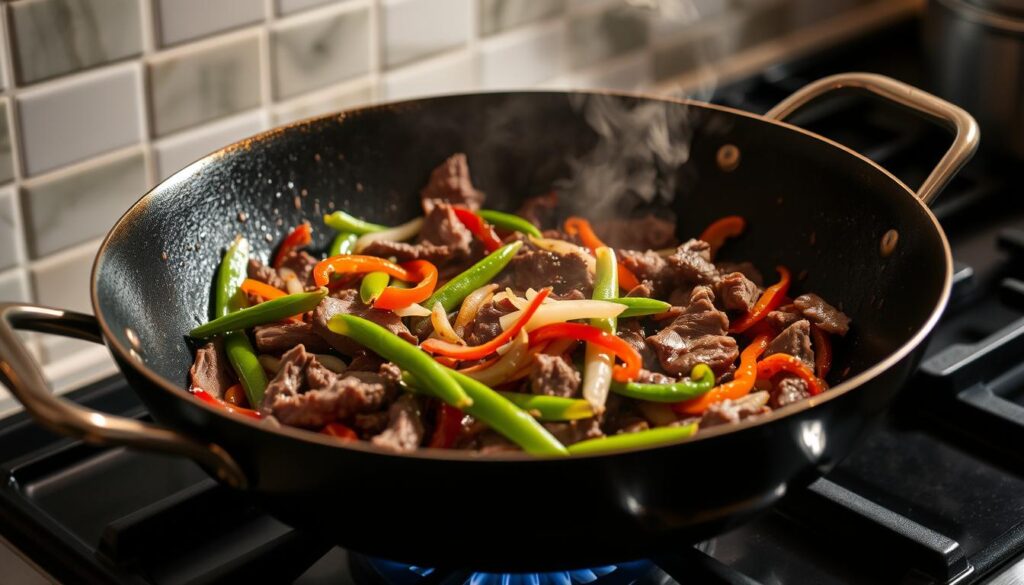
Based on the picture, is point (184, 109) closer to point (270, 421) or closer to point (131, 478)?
point (131, 478)

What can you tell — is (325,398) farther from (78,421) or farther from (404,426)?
(78,421)

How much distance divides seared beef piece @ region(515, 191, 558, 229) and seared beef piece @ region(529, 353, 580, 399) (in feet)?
1.60

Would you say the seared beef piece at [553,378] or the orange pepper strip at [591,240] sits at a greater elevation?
the seared beef piece at [553,378]

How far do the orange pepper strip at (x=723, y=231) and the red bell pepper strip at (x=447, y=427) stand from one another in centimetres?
55

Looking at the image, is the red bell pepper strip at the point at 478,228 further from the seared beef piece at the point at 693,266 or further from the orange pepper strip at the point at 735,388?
the orange pepper strip at the point at 735,388

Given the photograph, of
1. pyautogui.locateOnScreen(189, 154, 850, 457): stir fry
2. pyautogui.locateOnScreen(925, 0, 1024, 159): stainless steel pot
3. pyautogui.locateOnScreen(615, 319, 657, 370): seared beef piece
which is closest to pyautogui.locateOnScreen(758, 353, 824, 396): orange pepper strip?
pyautogui.locateOnScreen(189, 154, 850, 457): stir fry

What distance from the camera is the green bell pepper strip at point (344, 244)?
1.39 meters

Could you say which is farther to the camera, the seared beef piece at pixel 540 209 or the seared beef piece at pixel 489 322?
the seared beef piece at pixel 540 209

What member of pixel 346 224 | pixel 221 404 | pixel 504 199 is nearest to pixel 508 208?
pixel 504 199

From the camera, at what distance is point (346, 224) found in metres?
1.40

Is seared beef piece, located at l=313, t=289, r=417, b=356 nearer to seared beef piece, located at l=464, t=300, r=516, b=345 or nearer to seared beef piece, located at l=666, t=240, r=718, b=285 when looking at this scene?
seared beef piece, located at l=464, t=300, r=516, b=345

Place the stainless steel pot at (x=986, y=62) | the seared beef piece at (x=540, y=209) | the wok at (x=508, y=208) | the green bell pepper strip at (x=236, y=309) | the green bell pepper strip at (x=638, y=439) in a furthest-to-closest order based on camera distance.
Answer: the stainless steel pot at (x=986, y=62) < the seared beef piece at (x=540, y=209) < the green bell pepper strip at (x=236, y=309) < the green bell pepper strip at (x=638, y=439) < the wok at (x=508, y=208)

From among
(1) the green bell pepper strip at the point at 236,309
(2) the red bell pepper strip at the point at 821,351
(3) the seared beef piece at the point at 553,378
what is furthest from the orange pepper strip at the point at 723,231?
(1) the green bell pepper strip at the point at 236,309

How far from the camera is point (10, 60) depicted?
128cm
